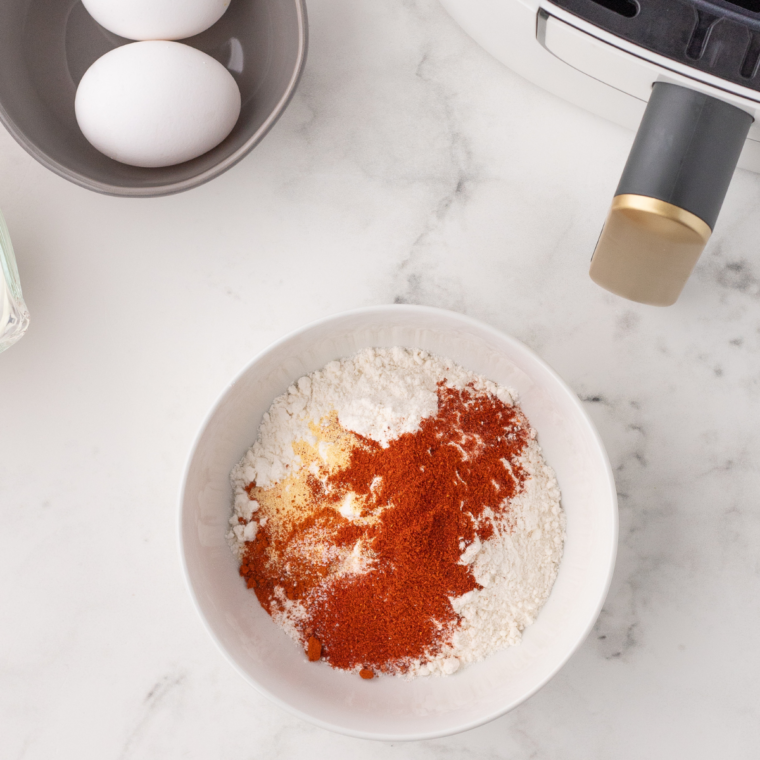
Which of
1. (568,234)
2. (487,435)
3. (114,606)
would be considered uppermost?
(568,234)

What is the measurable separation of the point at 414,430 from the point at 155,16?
52 cm

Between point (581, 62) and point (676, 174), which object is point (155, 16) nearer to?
point (581, 62)

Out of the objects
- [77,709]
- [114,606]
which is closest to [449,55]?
[114,606]

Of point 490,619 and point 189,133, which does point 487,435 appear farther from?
point 189,133

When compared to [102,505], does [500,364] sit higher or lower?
higher

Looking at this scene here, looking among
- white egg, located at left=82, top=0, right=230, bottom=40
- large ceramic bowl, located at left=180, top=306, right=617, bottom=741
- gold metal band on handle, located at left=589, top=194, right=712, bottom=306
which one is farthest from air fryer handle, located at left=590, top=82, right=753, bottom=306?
→ white egg, located at left=82, top=0, right=230, bottom=40

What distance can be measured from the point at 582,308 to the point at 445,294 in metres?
0.17

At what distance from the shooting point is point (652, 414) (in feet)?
2.83

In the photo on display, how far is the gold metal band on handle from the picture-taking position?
24.8 inches

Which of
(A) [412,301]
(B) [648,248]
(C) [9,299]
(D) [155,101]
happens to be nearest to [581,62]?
(B) [648,248]

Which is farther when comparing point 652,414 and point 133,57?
point 652,414

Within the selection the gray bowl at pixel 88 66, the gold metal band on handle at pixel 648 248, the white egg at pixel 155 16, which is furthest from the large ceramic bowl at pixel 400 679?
the white egg at pixel 155 16

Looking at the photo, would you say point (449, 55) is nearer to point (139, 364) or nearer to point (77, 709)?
point (139, 364)

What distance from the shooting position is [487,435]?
31.4 inches
